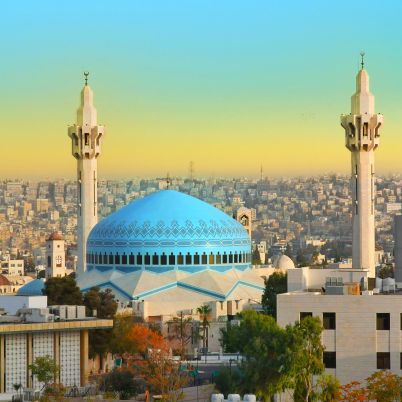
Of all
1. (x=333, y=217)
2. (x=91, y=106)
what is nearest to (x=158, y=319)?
(x=91, y=106)

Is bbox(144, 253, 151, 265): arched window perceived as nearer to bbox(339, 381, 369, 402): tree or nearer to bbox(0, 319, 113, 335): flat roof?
bbox(0, 319, 113, 335): flat roof

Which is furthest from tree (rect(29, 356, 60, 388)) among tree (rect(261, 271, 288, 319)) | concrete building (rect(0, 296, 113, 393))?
tree (rect(261, 271, 288, 319))

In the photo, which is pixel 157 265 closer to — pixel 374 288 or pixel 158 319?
pixel 158 319

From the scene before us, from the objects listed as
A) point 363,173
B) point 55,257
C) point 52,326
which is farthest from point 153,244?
point 52,326

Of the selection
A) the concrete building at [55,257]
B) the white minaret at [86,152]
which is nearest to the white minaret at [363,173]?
the white minaret at [86,152]

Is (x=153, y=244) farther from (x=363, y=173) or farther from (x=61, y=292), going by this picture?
(x=61, y=292)

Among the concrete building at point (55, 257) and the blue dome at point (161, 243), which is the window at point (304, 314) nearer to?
the blue dome at point (161, 243)
